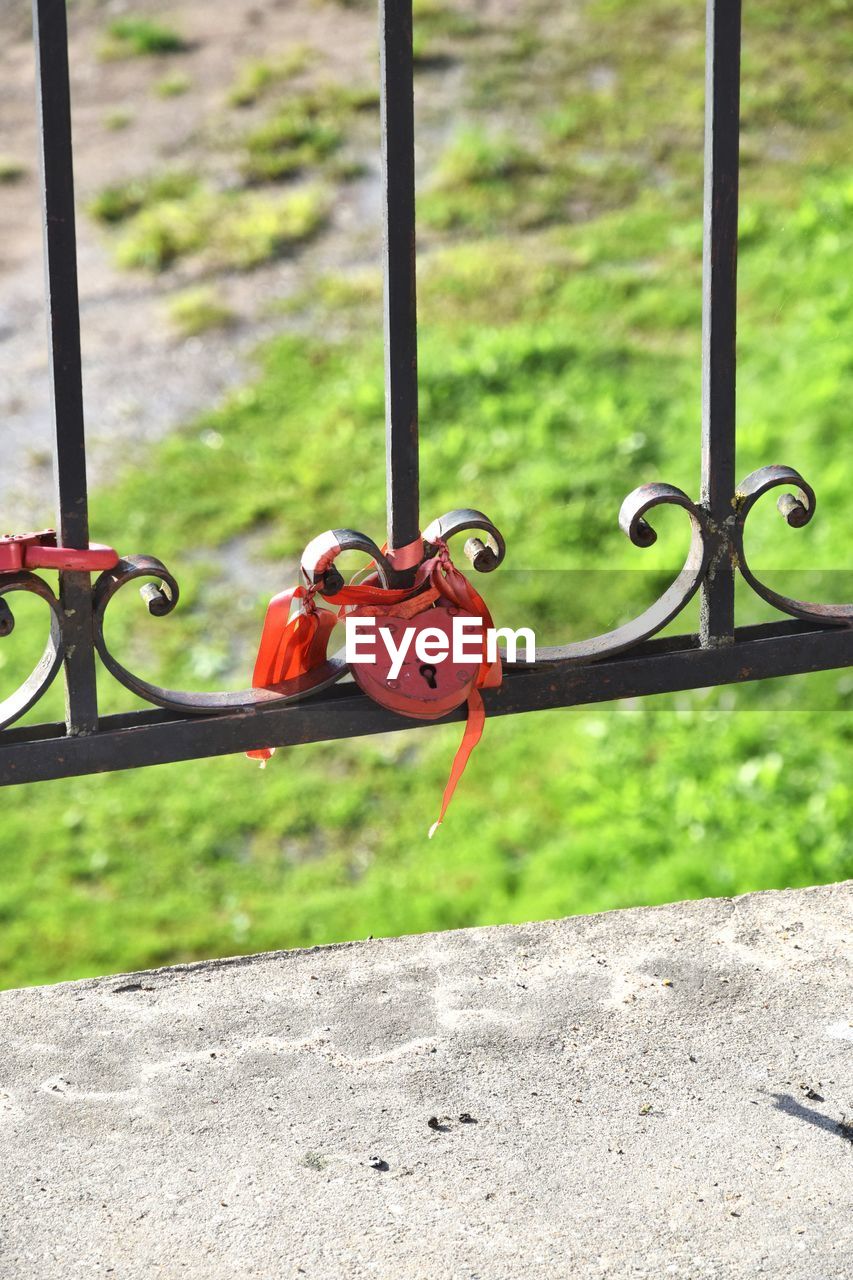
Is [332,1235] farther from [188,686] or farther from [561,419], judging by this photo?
[561,419]

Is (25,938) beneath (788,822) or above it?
beneath

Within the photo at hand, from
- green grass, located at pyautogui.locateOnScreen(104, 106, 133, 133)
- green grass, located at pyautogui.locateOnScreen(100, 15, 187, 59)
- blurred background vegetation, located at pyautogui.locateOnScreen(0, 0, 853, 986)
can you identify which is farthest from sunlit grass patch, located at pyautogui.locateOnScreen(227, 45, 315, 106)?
green grass, located at pyautogui.locateOnScreen(100, 15, 187, 59)

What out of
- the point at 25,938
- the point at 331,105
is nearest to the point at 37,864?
the point at 25,938

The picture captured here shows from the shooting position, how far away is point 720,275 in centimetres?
139

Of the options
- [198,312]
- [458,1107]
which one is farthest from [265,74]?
[458,1107]

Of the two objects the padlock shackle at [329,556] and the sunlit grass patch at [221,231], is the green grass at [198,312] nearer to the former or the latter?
the sunlit grass patch at [221,231]

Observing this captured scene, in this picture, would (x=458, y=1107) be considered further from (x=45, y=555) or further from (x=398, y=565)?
(x=45, y=555)

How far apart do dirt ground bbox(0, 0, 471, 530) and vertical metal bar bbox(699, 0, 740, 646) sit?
4359 millimetres

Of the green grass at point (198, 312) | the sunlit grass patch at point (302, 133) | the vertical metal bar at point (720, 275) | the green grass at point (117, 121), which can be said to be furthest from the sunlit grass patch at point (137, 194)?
the vertical metal bar at point (720, 275)

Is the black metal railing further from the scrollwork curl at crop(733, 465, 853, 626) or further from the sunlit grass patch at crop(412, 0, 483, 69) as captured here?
the sunlit grass patch at crop(412, 0, 483, 69)

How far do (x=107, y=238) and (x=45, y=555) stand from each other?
6.13 metres

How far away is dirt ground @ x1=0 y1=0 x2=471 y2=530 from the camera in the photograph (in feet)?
19.5

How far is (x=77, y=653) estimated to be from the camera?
50.6 inches

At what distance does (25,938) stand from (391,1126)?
2810 millimetres
